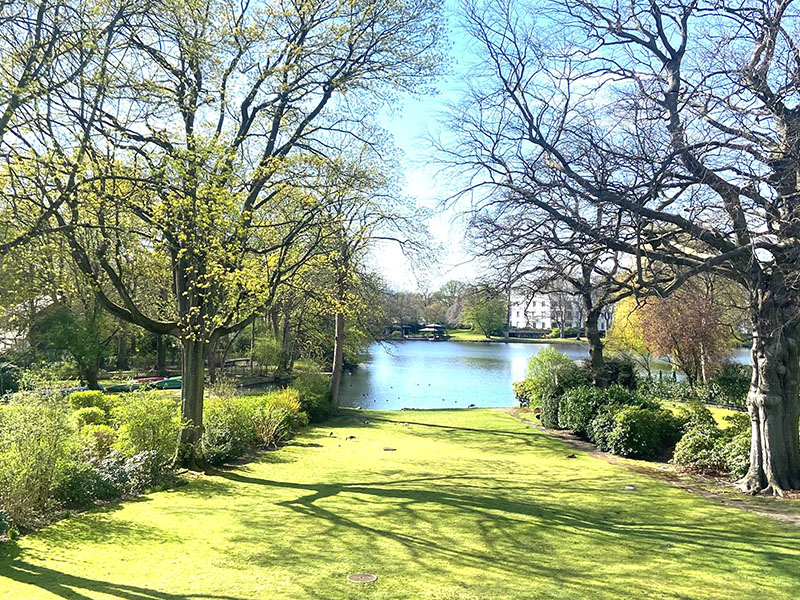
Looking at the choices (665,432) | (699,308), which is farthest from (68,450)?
(699,308)

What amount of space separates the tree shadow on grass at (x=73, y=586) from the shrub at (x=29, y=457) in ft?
3.65

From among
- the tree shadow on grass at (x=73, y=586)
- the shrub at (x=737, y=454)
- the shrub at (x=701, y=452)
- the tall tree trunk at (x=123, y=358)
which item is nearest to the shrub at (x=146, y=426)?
the tree shadow on grass at (x=73, y=586)

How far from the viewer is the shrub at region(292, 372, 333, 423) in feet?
57.9

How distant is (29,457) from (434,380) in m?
30.3

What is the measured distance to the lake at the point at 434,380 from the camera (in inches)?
1103

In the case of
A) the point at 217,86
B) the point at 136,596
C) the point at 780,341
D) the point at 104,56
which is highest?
the point at 217,86

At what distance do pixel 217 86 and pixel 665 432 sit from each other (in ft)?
37.8

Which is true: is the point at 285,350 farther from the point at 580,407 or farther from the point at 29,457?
the point at 29,457

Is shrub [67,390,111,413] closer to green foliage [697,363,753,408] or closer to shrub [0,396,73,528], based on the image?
shrub [0,396,73,528]

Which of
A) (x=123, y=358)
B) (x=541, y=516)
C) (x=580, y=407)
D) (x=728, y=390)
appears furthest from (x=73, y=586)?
(x=123, y=358)

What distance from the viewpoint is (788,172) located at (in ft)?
24.7

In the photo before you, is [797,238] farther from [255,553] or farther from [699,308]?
[699,308]

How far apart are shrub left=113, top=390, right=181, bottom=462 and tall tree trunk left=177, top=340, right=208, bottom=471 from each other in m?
0.74

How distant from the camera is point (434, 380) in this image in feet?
116
